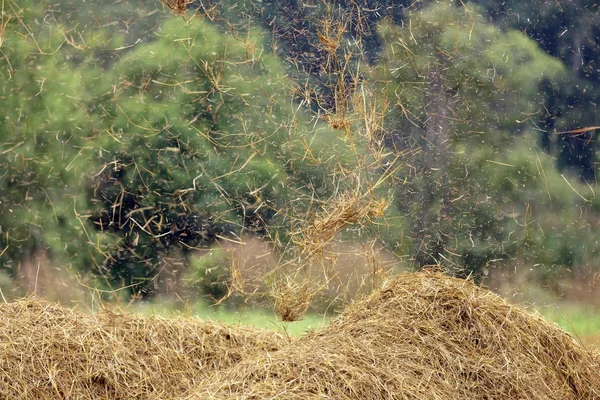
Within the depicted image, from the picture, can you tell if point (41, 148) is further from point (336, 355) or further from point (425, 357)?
point (425, 357)

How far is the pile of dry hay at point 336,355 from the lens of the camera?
14.8 ft

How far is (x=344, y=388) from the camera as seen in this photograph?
14.4 feet

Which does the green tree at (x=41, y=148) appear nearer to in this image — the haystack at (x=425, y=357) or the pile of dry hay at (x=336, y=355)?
the pile of dry hay at (x=336, y=355)

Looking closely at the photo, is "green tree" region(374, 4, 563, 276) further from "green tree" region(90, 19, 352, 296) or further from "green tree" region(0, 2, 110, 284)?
"green tree" region(0, 2, 110, 284)

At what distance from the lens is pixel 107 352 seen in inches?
205

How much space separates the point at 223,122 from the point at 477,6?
2.70 meters

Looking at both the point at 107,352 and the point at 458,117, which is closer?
the point at 107,352

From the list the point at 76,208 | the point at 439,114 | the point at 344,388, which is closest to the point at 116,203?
the point at 76,208

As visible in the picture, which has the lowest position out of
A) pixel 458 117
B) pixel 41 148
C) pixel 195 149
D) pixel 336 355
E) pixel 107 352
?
pixel 41 148

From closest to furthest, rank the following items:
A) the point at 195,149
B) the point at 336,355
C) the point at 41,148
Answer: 1. the point at 336,355
2. the point at 195,149
3. the point at 41,148

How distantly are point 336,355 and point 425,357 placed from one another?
20.4 inches

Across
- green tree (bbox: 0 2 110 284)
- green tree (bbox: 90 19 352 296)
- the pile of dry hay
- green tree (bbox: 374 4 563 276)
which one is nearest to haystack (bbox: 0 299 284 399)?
the pile of dry hay

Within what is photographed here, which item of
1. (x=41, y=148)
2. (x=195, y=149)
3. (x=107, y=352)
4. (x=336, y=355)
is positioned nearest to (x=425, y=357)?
(x=336, y=355)

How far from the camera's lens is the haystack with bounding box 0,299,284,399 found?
496cm
